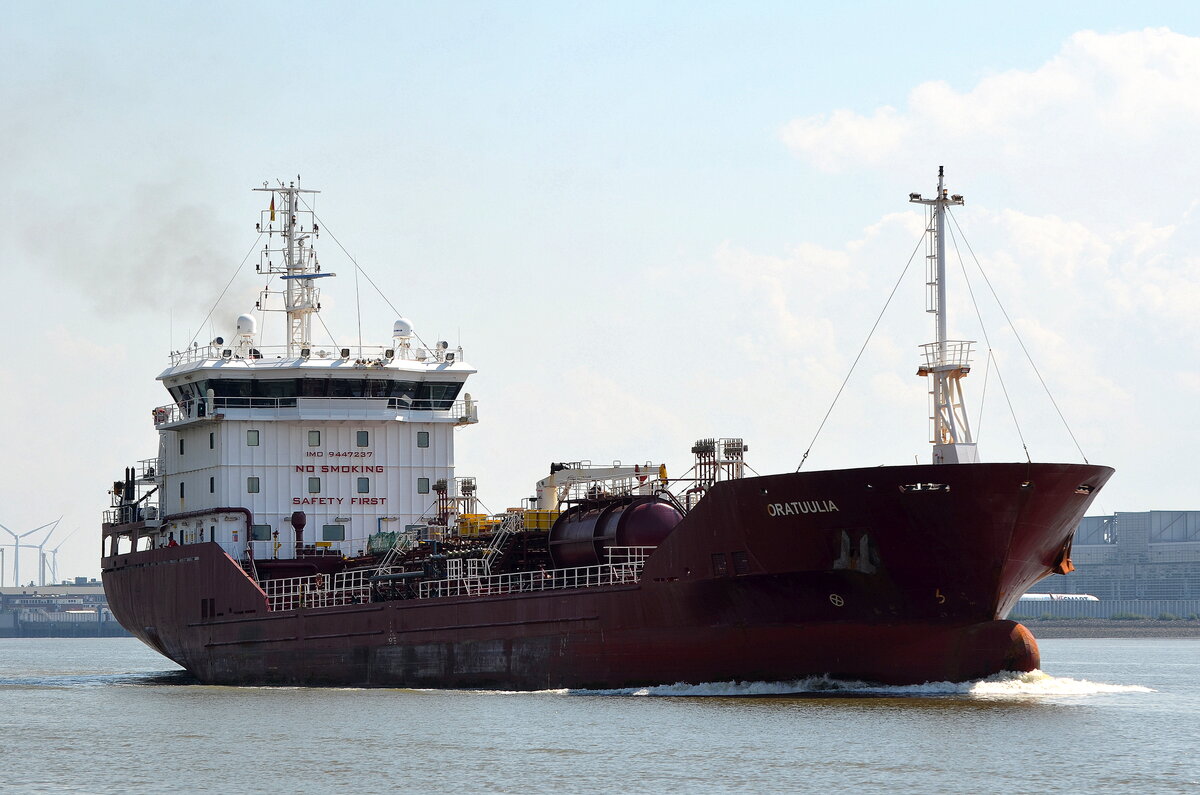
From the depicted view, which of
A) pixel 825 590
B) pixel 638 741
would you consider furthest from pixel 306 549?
pixel 638 741

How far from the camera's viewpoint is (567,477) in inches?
1508

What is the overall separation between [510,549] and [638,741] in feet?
34.9

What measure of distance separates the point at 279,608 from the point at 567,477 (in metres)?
8.06

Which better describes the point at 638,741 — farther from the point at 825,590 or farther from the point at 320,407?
the point at 320,407

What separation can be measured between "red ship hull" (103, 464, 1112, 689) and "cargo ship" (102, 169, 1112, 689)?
0.13 feet

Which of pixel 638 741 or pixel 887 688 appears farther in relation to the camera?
Result: pixel 887 688

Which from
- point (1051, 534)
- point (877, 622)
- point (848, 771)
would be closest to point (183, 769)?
point (848, 771)

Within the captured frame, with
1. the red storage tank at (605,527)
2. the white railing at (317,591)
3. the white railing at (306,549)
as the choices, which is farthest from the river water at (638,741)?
the white railing at (306,549)

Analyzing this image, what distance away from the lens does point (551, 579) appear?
36.0 meters

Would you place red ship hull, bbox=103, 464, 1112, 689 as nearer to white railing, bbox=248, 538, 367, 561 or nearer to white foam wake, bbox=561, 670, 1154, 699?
white foam wake, bbox=561, 670, 1154, 699

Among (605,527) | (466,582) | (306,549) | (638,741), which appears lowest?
(638,741)

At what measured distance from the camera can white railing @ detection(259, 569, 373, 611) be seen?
39.7 metres

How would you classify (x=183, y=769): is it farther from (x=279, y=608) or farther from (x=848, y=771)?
(x=279, y=608)

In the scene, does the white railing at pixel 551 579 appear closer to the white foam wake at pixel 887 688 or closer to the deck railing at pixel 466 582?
the deck railing at pixel 466 582
